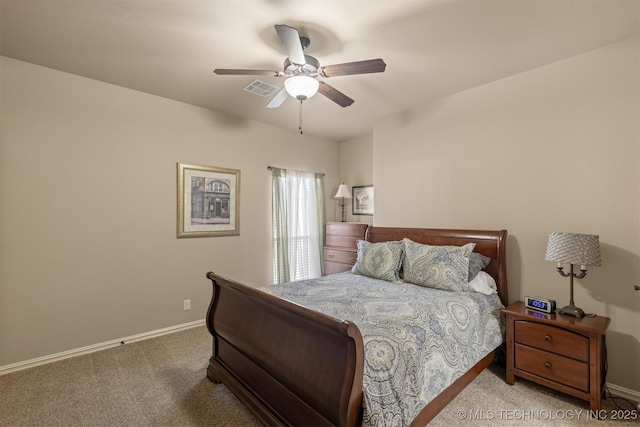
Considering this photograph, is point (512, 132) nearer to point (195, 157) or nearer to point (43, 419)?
point (195, 157)

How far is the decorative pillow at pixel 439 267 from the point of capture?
256 centimetres

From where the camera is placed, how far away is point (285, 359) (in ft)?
5.71

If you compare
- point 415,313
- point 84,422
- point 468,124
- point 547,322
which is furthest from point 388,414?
point 468,124

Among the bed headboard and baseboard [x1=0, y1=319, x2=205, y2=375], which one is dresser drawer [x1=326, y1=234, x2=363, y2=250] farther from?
baseboard [x1=0, y1=319, x2=205, y2=375]

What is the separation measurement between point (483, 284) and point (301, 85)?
227cm

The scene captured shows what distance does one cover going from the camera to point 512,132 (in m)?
2.84

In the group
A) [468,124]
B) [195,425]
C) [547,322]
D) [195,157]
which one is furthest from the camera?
[195,157]

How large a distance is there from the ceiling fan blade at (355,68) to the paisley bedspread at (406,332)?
65.1 inches

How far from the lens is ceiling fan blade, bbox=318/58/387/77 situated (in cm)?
199

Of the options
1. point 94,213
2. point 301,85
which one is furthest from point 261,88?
point 94,213

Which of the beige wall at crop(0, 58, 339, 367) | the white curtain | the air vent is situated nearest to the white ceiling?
the air vent

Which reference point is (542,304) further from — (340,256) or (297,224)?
(297,224)

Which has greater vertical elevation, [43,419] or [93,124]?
[93,124]

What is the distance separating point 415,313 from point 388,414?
0.68 meters
